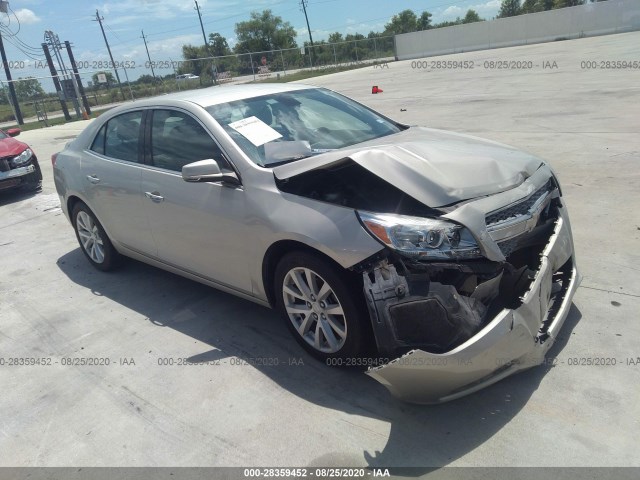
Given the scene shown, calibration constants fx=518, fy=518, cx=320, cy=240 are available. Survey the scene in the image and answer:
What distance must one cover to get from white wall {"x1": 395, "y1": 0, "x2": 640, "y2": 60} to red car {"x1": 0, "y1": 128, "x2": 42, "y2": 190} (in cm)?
4082

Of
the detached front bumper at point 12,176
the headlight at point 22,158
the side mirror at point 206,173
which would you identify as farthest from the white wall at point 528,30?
the side mirror at point 206,173

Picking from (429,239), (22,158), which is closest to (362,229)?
(429,239)

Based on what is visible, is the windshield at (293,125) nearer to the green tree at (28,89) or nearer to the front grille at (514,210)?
the front grille at (514,210)

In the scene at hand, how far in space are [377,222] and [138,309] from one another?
2.62 m

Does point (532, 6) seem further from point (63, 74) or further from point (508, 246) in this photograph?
point (508, 246)

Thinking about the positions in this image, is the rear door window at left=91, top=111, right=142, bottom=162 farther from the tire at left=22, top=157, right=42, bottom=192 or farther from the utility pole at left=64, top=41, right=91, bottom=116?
the utility pole at left=64, top=41, right=91, bottom=116

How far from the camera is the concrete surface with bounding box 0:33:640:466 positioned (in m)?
2.61

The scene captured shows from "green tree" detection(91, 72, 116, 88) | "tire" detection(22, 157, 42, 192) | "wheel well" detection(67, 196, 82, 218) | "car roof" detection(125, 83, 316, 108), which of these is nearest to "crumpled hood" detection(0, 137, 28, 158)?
"tire" detection(22, 157, 42, 192)

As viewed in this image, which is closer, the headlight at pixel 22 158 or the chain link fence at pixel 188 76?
the headlight at pixel 22 158

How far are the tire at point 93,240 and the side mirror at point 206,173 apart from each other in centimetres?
203

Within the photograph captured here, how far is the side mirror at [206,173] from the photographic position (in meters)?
3.42

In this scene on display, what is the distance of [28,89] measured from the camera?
29.5m

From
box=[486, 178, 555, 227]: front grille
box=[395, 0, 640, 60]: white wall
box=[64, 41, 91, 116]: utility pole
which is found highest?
box=[64, 41, 91, 116]: utility pole

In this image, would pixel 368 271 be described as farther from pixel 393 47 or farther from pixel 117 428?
pixel 393 47
